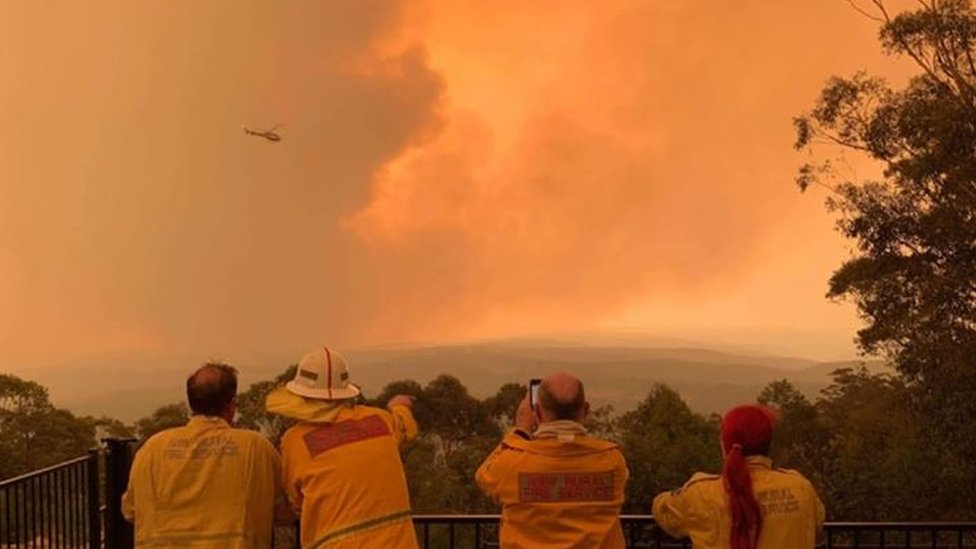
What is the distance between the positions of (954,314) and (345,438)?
17736 millimetres

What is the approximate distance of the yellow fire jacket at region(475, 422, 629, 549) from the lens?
11.3ft

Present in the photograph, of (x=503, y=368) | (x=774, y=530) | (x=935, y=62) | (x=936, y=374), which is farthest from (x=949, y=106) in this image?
(x=503, y=368)

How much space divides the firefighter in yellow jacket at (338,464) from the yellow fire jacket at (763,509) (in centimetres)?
94

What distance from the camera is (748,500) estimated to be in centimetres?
327

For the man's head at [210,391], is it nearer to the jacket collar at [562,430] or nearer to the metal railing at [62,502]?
the jacket collar at [562,430]

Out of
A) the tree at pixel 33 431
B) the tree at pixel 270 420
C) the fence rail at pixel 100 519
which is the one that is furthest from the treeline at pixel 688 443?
the fence rail at pixel 100 519

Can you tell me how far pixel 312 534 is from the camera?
11.5 feet

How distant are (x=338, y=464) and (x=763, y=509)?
1464 mm

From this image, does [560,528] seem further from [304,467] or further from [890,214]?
[890,214]

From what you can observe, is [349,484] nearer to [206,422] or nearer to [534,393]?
[206,422]

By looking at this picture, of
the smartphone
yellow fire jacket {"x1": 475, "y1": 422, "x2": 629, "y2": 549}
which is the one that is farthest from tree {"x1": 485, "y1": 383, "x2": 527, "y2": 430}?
yellow fire jacket {"x1": 475, "y1": 422, "x2": 629, "y2": 549}

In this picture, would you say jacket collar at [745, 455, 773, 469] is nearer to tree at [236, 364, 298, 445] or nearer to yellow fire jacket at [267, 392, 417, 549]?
yellow fire jacket at [267, 392, 417, 549]

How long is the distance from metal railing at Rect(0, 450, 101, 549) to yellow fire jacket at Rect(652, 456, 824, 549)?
381 centimetres

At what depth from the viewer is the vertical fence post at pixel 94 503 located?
5816 millimetres
